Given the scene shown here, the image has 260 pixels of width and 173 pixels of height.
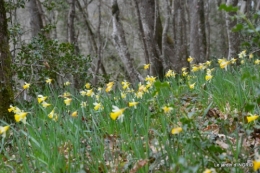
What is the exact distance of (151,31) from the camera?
23.7ft

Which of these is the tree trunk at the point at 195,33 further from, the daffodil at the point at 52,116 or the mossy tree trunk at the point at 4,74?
the daffodil at the point at 52,116

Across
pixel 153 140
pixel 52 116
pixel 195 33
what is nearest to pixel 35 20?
pixel 195 33

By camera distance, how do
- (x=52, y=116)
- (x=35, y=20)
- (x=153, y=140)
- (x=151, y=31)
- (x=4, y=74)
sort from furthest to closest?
(x=35, y=20)
(x=151, y=31)
(x=4, y=74)
(x=52, y=116)
(x=153, y=140)

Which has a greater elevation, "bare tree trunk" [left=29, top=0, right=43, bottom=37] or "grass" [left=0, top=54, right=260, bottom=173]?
"bare tree trunk" [left=29, top=0, right=43, bottom=37]

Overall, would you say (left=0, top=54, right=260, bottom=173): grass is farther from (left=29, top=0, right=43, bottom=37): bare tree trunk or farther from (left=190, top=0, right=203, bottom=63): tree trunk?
(left=29, top=0, right=43, bottom=37): bare tree trunk

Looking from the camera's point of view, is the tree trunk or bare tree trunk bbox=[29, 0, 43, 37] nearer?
the tree trunk

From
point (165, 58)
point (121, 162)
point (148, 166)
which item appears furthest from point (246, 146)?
point (165, 58)

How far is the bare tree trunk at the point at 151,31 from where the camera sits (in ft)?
23.3

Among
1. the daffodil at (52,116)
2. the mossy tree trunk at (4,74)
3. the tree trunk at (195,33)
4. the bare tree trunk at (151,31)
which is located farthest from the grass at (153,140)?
the tree trunk at (195,33)

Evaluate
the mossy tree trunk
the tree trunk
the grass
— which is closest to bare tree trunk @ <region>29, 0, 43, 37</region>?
the tree trunk

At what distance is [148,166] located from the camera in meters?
1.84

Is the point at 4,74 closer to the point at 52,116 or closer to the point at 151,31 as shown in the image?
the point at 52,116

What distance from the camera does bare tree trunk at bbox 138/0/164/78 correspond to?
7094 millimetres

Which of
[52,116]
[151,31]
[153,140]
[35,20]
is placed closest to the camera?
[153,140]
